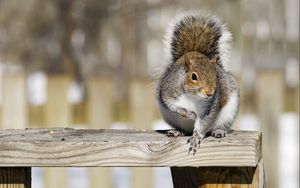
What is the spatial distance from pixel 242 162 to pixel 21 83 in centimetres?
280

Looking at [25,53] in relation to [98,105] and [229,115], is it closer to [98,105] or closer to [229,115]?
[98,105]

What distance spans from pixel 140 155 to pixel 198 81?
0.61 m

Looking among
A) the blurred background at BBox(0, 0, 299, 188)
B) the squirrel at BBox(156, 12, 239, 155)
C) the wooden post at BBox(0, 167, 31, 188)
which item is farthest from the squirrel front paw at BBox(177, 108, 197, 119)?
the blurred background at BBox(0, 0, 299, 188)

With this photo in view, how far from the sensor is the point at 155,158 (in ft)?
6.46

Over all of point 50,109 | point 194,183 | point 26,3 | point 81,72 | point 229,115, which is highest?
point 26,3

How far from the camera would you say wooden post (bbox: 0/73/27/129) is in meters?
4.55

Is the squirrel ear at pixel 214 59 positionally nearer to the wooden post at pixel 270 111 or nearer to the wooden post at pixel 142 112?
the wooden post at pixel 142 112

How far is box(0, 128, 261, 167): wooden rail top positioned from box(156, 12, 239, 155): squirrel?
0.25 metres

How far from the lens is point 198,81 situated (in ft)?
8.28

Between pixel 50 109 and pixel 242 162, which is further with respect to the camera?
pixel 50 109

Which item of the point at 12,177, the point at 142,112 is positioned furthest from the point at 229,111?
the point at 142,112

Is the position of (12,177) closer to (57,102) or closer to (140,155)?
(140,155)

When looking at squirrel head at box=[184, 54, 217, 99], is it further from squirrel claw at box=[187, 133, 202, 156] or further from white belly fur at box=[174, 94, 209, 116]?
squirrel claw at box=[187, 133, 202, 156]

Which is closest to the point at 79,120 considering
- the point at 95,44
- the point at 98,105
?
the point at 98,105
